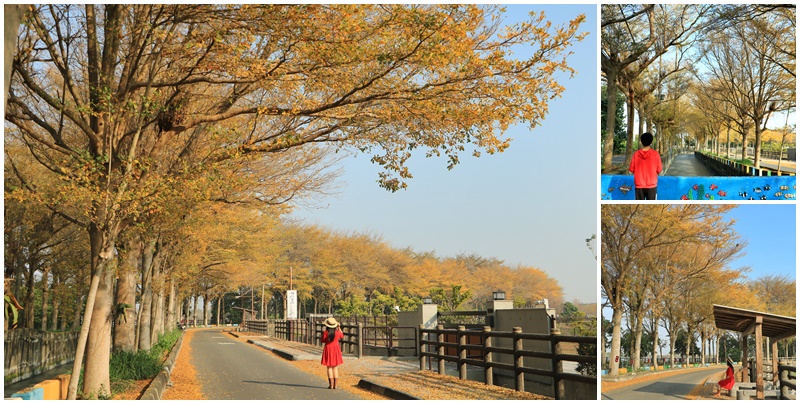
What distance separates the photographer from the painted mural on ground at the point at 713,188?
10.4 metres

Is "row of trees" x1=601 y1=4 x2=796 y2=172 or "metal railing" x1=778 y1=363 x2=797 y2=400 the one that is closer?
"metal railing" x1=778 y1=363 x2=797 y2=400

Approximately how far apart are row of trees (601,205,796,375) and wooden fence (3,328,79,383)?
14730 millimetres

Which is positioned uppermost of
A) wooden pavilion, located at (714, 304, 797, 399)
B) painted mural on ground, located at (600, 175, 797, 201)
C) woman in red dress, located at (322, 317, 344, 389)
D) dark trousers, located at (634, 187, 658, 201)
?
painted mural on ground, located at (600, 175, 797, 201)

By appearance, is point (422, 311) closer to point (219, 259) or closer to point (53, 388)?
point (53, 388)

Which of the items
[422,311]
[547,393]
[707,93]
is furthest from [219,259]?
[547,393]

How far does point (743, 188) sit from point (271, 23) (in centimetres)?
759

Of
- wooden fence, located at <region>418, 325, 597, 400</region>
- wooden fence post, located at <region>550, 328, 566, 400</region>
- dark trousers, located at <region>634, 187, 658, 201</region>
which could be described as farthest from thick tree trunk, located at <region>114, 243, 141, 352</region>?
dark trousers, located at <region>634, 187, 658, 201</region>

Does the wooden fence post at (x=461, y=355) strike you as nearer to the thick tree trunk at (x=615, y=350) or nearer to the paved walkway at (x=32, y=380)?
the thick tree trunk at (x=615, y=350)

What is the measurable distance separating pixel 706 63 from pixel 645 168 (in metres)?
12.4

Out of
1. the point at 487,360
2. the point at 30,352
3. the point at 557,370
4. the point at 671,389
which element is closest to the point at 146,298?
the point at 30,352

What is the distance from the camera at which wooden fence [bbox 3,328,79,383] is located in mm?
17000

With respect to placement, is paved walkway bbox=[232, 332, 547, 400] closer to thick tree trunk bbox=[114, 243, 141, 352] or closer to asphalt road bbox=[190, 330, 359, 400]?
asphalt road bbox=[190, 330, 359, 400]

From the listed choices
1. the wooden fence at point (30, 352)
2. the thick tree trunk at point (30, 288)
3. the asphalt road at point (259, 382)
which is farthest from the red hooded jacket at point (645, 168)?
the thick tree trunk at point (30, 288)

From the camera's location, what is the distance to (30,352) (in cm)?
1928
